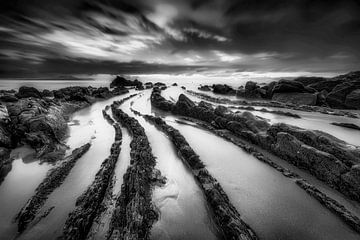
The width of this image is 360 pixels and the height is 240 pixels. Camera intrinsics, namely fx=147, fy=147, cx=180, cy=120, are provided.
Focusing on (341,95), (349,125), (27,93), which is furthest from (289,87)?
(27,93)

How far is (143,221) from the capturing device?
12.3ft

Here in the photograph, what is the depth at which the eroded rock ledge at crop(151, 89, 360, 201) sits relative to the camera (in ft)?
15.6

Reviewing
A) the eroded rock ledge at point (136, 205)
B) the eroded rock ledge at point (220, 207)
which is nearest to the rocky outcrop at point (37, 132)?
the eroded rock ledge at point (136, 205)

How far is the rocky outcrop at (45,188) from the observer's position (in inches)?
155

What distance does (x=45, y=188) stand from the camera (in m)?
5.01

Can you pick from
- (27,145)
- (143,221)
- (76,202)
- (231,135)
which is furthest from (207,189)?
(27,145)

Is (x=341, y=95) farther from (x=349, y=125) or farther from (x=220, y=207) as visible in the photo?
(x=220, y=207)

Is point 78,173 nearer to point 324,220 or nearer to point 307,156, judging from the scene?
point 324,220

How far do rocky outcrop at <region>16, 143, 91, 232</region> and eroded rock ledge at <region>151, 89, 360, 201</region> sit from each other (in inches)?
361

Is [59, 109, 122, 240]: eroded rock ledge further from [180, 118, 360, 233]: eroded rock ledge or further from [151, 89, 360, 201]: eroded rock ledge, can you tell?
[151, 89, 360, 201]: eroded rock ledge

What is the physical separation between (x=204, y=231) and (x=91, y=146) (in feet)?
24.8

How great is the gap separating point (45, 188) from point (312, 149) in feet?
32.3

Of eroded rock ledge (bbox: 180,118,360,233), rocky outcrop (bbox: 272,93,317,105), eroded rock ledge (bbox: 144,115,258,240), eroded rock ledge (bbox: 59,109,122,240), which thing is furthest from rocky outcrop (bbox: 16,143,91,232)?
rocky outcrop (bbox: 272,93,317,105)

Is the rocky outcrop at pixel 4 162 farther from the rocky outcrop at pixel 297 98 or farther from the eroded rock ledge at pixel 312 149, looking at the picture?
the rocky outcrop at pixel 297 98
